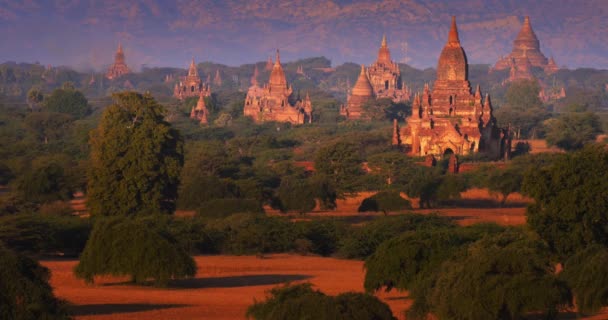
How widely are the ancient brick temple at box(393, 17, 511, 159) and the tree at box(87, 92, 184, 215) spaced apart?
3452 cm

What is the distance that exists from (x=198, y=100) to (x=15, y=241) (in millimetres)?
113029

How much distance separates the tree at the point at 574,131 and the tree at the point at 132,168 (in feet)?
170

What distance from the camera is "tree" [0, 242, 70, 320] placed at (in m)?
24.6

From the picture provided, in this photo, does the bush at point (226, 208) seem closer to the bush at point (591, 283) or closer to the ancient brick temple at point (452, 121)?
the bush at point (591, 283)

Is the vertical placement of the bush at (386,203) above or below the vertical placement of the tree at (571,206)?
below

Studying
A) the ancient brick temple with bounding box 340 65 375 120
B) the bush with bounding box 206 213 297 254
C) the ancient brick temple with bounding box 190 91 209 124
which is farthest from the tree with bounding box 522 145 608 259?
the ancient brick temple with bounding box 190 91 209 124

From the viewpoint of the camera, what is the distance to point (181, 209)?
195ft

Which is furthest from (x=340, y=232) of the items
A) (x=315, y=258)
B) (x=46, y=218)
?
(x=46, y=218)

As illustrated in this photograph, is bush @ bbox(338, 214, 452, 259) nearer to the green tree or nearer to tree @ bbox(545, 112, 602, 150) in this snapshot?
the green tree

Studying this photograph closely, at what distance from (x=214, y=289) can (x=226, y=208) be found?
1621cm

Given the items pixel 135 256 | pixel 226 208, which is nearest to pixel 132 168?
pixel 226 208

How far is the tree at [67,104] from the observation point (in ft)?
496

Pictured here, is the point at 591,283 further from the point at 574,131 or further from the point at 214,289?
the point at 574,131

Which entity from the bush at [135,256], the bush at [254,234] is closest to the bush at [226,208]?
the bush at [254,234]
